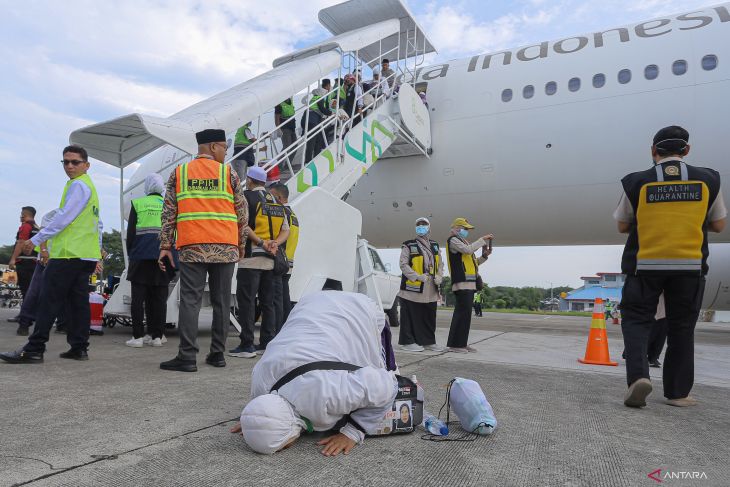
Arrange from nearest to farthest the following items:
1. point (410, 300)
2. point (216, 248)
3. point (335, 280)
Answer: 1. point (216, 248)
2. point (410, 300)
3. point (335, 280)

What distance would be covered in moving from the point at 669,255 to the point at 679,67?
6472 mm

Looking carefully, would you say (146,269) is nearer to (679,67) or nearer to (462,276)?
(462,276)

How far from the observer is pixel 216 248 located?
11.9 feet

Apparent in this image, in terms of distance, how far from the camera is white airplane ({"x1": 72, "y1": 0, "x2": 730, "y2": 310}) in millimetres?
7867

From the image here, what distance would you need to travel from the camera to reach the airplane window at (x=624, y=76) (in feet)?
26.8

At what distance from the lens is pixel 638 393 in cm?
289

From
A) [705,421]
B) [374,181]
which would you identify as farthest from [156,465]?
[374,181]

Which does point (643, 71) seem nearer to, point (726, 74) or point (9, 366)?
point (726, 74)

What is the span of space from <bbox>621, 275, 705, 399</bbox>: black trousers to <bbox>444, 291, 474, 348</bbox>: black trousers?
2340 mm

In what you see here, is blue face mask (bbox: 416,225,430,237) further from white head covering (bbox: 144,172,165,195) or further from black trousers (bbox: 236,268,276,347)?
white head covering (bbox: 144,172,165,195)

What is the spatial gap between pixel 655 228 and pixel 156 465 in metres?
2.86

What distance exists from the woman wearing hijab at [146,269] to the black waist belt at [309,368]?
3318 mm

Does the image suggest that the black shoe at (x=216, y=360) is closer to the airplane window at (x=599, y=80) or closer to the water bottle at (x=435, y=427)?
the water bottle at (x=435, y=427)

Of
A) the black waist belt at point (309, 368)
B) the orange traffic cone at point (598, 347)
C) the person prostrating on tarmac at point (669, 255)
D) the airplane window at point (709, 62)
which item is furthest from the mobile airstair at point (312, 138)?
the airplane window at point (709, 62)
